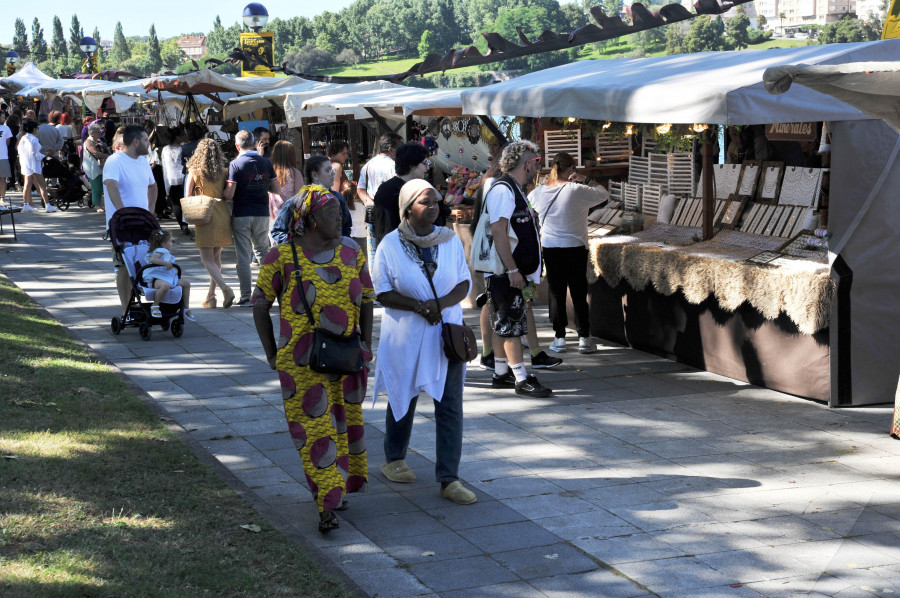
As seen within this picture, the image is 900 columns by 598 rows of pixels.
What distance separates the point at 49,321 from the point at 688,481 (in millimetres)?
6750

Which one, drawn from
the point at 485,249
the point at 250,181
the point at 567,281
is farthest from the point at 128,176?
the point at 567,281

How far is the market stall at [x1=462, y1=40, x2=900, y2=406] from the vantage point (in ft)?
22.5

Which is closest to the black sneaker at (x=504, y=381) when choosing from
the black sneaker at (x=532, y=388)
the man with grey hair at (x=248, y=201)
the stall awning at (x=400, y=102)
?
the black sneaker at (x=532, y=388)

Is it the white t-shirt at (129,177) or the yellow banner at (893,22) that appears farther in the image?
the white t-shirt at (129,177)

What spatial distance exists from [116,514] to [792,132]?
6203 mm

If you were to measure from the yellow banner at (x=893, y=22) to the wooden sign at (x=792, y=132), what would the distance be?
1.57 metres

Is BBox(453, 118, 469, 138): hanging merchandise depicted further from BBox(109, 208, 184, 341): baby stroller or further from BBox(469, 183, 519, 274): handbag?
BBox(469, 183, 519, 274): handbag

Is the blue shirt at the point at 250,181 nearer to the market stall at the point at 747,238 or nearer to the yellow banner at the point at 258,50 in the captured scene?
the market stall at the point at 747,238

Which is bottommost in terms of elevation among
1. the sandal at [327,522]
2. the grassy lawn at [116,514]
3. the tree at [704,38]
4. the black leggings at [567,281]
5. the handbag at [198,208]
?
the sandal at [327,522]

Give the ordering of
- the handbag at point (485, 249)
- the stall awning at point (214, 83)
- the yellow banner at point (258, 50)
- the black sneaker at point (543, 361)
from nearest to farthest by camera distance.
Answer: the handbag at point (485, 249)
the black sneaker at point (543, 361)
the stall awning at point (214, 83)
the yellow banner at point (258, 50)

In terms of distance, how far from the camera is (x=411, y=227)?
5.24 metres

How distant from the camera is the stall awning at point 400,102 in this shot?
1297 centimetres

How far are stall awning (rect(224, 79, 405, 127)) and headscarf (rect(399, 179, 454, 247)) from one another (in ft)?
32.3

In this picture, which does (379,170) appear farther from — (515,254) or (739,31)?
(739,31)
